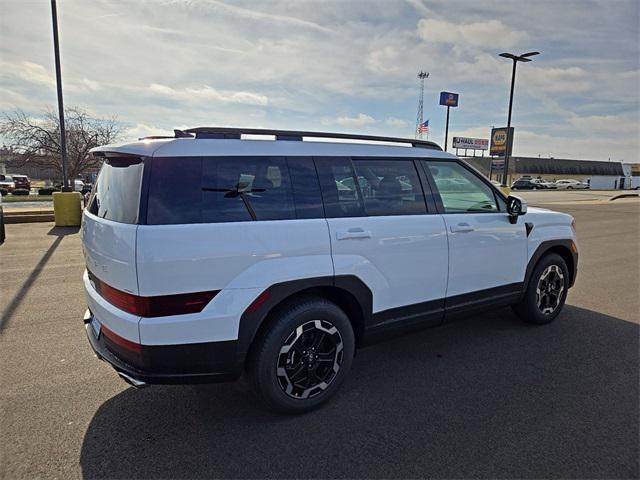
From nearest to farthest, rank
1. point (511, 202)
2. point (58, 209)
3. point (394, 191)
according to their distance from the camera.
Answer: point (394, 191) → point (511, 202) → point (58, 209)

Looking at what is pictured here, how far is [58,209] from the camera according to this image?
36.9 feet

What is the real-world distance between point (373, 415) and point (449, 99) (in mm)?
44110

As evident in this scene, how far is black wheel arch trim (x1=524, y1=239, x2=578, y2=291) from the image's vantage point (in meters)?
4.32

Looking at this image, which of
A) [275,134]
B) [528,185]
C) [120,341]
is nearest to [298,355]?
[120,341]

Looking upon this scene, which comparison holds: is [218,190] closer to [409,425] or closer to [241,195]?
[241,195]

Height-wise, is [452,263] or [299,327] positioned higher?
[452,263]

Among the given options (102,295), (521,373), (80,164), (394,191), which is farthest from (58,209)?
(80,164)

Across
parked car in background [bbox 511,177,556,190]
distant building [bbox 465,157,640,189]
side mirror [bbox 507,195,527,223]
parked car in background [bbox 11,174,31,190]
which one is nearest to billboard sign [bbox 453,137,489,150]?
distant building [bbox 465,157,640,189]

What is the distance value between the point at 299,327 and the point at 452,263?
1525 mm

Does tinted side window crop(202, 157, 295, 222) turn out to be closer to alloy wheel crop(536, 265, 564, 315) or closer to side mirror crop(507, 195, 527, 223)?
side mirror crop(507, 195, 527, 223)

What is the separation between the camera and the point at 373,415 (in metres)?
2.89

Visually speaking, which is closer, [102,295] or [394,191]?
[102,295]

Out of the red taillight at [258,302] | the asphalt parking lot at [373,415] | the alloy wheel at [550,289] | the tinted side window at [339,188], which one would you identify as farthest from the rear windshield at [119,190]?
the alloy wheel at [550,289]

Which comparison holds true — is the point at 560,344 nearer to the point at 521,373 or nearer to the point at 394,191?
the point at 521,373
